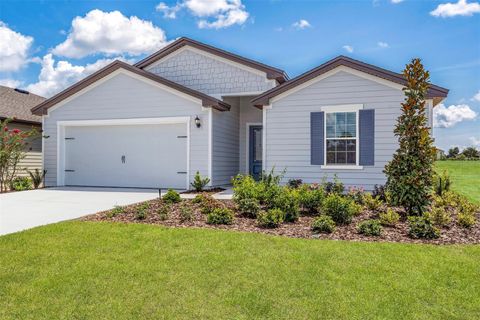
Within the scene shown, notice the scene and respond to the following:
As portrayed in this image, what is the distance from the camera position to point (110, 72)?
12.7 meters

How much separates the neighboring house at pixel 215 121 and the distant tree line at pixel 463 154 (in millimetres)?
38830

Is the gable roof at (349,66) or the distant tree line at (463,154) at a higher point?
the gable roof at (349,66)

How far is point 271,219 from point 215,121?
6.52 meters

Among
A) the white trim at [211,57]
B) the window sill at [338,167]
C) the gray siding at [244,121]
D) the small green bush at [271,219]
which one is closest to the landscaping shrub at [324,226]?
the small green bush at [271,219]

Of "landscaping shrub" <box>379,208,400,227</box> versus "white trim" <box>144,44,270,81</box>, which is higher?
"white trim" <box>144,44,270,81</box>

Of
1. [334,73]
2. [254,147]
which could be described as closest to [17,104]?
[254,147]

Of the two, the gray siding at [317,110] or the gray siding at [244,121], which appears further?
the gray siding at [244,121]

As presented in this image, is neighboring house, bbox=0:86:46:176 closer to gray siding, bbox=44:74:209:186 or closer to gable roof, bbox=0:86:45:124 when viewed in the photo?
gable roof, bbox=0:86:45:124

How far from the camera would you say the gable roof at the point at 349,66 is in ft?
31.3

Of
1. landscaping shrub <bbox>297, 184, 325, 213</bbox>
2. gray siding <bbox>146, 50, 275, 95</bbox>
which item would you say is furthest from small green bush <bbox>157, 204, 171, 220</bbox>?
gray siding <bbox>146, 50, 275, 95</bbox>

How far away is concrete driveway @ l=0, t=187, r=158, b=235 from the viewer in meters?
6.88

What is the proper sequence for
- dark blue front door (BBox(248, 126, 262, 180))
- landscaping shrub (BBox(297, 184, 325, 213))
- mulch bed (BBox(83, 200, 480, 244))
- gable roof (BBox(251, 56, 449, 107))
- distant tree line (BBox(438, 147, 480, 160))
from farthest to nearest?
distant tree line (BBox(438, 147, 480, 160)) → dark blue front door (BBox(248, 126, 262, 180)) → gable roof (BBox(251, 56, 449, 107)) → landscaping shrub (BBox(297, 184, 325, 213)) → mulch bed (BBox(83, 200, 480, 244))

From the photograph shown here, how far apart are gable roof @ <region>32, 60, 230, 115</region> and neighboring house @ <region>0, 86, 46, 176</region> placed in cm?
190

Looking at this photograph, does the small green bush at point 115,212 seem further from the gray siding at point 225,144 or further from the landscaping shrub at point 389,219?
the landscaping shrub at point 389,219
